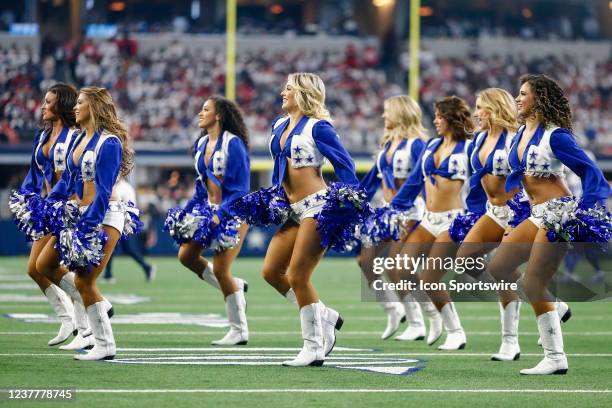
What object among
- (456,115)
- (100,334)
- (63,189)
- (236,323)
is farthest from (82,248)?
(456,115)

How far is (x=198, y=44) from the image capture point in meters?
31.3

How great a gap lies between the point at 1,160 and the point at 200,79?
6.13 m

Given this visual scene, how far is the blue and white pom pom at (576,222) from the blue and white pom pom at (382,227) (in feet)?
4.21

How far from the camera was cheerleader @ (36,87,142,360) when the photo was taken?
7.74 m

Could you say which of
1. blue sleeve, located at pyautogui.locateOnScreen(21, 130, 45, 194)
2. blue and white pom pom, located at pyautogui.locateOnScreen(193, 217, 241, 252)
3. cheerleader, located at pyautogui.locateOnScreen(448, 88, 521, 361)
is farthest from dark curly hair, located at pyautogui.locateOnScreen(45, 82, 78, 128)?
cheerleader, located at pyautogui.locateOnScreen(448, 88, 521, 361)

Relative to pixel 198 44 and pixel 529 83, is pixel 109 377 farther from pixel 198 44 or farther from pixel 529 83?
pixel 198 44

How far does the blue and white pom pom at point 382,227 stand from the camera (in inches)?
335

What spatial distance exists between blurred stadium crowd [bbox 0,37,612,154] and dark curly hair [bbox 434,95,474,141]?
54.2 ft

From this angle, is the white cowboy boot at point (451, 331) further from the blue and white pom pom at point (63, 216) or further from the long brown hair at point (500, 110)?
the blue and white pom pom at point (63, 216)

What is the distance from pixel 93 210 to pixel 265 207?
1129 millimetres

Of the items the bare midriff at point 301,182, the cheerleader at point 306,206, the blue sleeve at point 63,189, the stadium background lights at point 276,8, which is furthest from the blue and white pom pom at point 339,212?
the stadium background lights at point 276,8

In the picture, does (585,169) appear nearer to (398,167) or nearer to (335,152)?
Result: (335,152)

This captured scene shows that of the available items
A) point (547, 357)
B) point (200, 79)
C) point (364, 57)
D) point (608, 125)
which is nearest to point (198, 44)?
point (200, 79)

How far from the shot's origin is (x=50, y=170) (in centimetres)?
909
